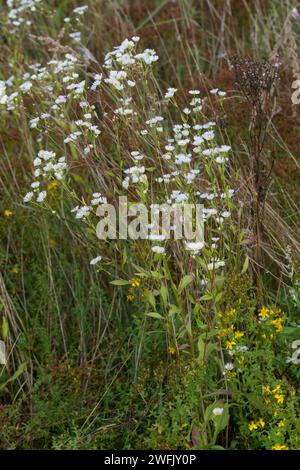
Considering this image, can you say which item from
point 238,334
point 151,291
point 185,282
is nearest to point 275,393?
point 238,334

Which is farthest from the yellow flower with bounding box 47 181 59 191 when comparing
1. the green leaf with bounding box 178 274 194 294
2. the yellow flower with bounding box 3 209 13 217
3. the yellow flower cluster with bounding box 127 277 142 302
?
the green leaf with bounding box 178 274 194 294

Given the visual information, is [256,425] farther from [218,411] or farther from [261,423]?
[218,411]

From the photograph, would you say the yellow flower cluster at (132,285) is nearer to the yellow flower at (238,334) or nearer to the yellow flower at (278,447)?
the yellow flower at (238,334)

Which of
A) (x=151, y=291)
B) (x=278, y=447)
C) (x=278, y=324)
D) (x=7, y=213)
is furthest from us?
(x=7, y=213)

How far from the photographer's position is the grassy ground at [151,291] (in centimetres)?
278

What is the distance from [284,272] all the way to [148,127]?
0.82 meters

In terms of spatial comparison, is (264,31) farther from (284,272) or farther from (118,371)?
(118,371)

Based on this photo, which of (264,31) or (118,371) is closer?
(118,371)

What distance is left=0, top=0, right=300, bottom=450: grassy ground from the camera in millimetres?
2775

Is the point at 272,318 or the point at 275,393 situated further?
the point at 272,318

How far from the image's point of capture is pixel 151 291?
9.80 feet

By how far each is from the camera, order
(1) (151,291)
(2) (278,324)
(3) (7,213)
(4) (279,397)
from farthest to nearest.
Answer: (3) (7,213)
(1) (151,291)
(2) (278,324)
(4) (279,397)

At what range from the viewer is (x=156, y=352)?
123 inches

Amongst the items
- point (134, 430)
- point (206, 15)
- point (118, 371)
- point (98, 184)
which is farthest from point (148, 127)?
point (206, 15)
